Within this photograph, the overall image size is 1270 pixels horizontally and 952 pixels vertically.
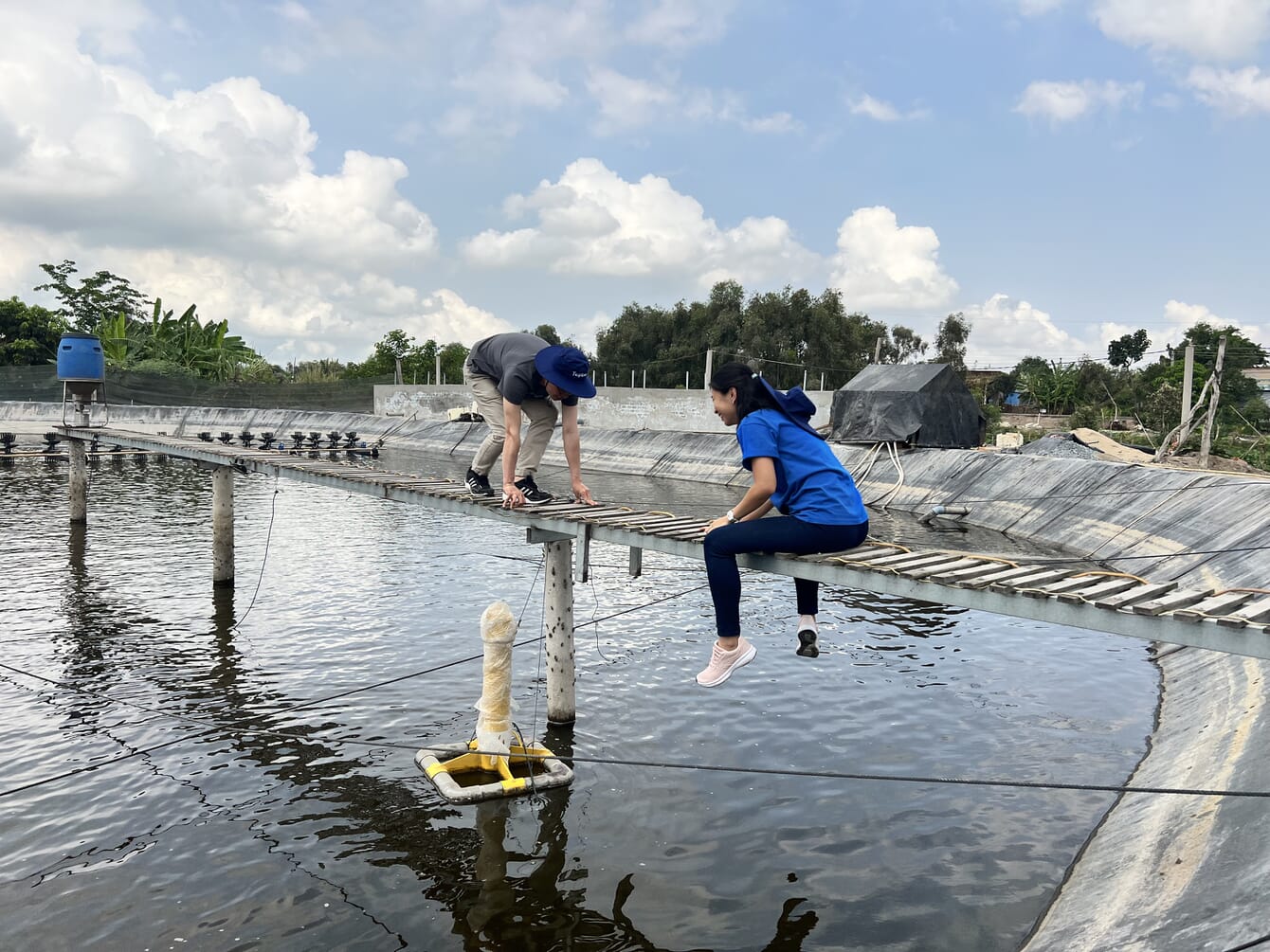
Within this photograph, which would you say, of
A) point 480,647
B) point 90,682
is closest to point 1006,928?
point 480,647

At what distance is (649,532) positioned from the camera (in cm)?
748

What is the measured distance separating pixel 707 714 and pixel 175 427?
45207mm

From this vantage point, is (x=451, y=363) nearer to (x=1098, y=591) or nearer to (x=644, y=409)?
(x=644, y=409)

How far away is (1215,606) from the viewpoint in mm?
5051

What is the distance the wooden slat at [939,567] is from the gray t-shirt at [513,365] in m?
3.34

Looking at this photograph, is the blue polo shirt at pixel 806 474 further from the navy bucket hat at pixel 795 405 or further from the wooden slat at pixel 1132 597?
the wooden slat at pixel 1132 597

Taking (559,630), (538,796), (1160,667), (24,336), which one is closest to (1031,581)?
(538,796)

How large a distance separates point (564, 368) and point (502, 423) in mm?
1374

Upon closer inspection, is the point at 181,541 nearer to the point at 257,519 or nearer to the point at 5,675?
the point at 257,519

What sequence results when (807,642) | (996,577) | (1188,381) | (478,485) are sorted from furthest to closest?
(1188,381)
(478,485)
(807,642)
(996,577)

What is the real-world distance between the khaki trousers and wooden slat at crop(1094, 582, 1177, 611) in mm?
5106

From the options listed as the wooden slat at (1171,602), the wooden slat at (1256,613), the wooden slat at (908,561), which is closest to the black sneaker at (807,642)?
the wooden slat at (908,561)

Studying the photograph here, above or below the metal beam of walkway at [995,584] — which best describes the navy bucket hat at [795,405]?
above

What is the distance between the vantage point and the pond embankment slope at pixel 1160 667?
5.33 meters
